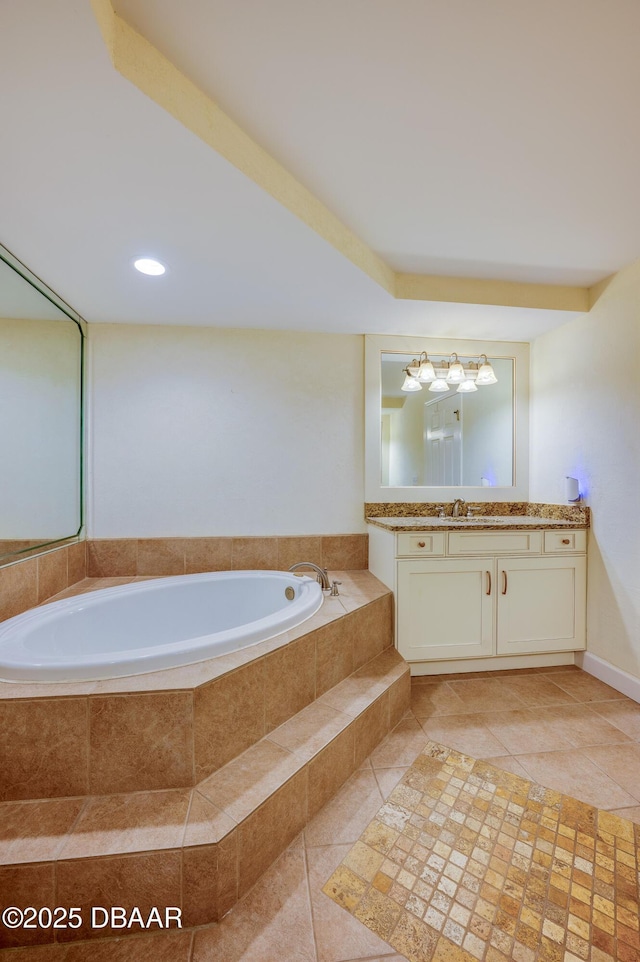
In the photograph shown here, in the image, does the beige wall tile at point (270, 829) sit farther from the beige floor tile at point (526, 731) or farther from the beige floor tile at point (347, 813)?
the beige floor tile at point (526, 731)

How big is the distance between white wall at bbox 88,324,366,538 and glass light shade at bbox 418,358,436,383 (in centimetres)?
42

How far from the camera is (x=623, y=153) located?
1.39m

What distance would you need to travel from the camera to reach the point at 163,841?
1.00 metres

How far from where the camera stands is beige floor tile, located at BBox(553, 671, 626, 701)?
210 cm

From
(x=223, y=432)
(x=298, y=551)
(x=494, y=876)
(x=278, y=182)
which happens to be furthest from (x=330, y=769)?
(x=278, y=182)

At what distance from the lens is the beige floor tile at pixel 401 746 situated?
1.59 meters

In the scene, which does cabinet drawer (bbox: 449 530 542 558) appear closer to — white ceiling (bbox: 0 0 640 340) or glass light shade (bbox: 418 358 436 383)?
glass light shade (bbox: 418 358 436 383)

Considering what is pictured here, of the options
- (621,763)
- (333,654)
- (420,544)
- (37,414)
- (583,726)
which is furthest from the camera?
(420,544)

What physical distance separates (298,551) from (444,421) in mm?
1413

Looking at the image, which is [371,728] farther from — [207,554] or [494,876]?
[207,554]

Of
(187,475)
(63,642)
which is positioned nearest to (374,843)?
(63,642)

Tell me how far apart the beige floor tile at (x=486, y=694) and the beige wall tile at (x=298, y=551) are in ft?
3.64

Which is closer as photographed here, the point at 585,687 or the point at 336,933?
the point at 336,933

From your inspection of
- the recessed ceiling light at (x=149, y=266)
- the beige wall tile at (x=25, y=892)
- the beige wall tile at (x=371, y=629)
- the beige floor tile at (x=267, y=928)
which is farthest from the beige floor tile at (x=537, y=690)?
the recessed ceiling light at (x=149, y=266)
